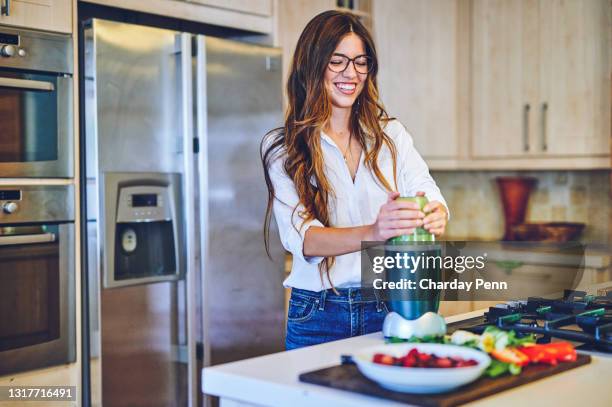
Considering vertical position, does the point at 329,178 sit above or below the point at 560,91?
below

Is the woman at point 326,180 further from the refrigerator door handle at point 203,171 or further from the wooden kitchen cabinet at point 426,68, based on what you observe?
the wooden kitchen cabinet at point 426,68

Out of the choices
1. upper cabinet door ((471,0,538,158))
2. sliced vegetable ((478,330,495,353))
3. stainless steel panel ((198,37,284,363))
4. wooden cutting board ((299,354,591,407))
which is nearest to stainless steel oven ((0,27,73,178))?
stainless steel panel ((198,37,284,363))

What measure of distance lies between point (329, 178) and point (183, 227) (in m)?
1.05

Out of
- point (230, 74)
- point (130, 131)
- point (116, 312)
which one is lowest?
point (116, 312)

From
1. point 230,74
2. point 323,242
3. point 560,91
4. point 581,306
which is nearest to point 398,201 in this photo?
point 323,242

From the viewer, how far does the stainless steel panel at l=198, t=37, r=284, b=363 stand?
116 inches

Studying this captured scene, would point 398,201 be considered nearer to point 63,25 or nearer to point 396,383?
point 396,383

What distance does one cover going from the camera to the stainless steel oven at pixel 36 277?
2.46m

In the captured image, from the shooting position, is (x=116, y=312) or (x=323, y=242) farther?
(x=116, y=312)

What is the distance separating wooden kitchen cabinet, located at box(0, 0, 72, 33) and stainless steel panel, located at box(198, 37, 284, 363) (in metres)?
0.52

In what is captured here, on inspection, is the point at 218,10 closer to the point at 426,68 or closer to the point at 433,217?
the point at 426,68

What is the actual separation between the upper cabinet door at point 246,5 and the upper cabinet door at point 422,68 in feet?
2.53

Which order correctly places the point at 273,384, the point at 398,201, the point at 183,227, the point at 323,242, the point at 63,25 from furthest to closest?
the point at 183,227 → the point at 63,25 → the point at 323,242 → the point at 398,201 → the point at 273,384

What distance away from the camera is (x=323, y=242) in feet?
5.82
